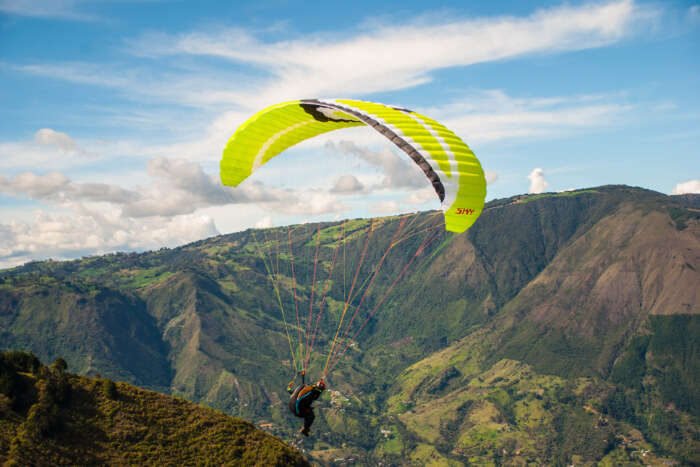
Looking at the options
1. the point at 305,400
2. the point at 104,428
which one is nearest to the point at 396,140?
the point at 305,400

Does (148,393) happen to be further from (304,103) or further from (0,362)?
(304,103)

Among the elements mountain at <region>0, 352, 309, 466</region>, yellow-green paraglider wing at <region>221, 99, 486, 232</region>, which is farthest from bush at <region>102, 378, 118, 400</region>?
yellow-green paraglider wing at <region>221, 99, 486, 232</region>

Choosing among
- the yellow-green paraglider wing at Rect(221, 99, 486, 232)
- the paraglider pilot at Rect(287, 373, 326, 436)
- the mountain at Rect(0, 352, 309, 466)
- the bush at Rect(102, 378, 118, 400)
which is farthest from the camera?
the bush at Rect(102, 378, 118, 400)

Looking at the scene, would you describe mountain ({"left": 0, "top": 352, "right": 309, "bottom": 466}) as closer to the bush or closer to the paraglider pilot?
the bush

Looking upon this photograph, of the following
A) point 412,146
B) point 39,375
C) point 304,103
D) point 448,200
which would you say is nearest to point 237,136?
point 304,103

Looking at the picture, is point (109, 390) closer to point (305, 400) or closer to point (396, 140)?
point (305, 400)

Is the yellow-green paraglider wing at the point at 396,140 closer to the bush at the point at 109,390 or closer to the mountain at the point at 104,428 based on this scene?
the mountain at the point at 104,428
